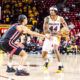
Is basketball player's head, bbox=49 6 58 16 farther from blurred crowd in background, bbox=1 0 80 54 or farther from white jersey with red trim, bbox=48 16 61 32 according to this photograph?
blurred crowd in background, bbox=1 0 80 54

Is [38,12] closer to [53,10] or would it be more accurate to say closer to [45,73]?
[53,10]

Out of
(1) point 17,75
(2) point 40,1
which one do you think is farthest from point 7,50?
(2) point 40,1

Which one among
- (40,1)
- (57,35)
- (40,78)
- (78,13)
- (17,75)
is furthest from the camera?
(40,1)

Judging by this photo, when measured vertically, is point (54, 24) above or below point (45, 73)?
above

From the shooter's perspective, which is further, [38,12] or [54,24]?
[38,12]

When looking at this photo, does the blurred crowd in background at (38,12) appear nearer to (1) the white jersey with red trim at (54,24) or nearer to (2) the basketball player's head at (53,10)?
(1) the white jersey with red trim at (54,24)

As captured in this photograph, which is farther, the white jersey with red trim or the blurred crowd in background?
the blurred crowd in background

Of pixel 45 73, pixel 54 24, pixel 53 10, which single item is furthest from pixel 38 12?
pixel 45 73

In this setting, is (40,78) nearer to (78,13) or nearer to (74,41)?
(74,41)

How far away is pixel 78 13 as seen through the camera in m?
22.4

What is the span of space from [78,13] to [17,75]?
16.3 m

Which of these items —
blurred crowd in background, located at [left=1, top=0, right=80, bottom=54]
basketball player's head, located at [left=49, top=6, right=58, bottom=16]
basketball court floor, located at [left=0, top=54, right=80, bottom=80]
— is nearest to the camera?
basketball court floor, located at [left=0, top=54, right=80, bottom=80]

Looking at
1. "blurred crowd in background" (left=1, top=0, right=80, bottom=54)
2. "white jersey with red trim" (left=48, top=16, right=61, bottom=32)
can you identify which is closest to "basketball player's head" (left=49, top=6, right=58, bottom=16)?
"white jersey with red trim" (left=48, top=16, right=61, bottom=32)

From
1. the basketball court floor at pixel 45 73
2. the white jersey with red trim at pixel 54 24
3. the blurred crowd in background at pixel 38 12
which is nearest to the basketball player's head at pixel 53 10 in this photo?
the white jersey with red trim at pixel 54 24
